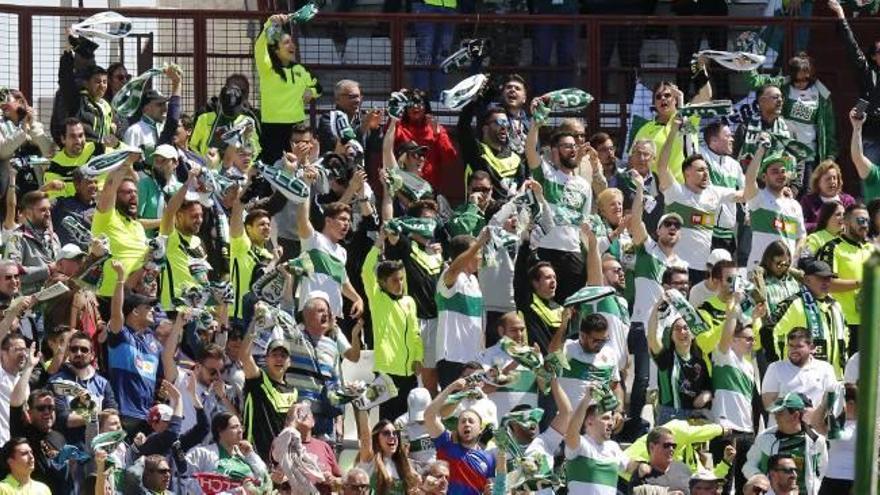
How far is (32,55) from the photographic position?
18281 millimetres

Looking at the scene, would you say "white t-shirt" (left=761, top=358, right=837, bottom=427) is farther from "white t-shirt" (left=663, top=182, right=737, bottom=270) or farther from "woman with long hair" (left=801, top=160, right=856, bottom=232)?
"woman with long hair" (left=801, top=160, right=856, bottom=232)

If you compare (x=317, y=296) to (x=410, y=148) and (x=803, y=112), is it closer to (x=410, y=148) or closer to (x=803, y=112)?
(x=410, y=148)

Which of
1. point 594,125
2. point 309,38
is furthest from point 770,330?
point 309,38

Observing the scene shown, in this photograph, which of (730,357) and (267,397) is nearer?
(267,397)

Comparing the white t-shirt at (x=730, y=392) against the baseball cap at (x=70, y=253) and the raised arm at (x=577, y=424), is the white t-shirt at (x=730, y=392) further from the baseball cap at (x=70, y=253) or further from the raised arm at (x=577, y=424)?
the baseball cap at (x=70, y=253)

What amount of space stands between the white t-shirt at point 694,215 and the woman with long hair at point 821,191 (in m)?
0.91

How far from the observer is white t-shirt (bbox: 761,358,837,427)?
43.3 feet

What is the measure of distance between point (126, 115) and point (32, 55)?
7.49 feet

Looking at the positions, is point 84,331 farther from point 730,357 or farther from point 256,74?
point 256,74

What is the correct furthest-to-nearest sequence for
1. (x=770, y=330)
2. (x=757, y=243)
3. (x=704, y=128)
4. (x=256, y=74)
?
(x=256, y=74)
(x=704, y=128)
(x=757, y=243)
(x=770, y=330)

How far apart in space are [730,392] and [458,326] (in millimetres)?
1843

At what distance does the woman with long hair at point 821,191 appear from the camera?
16312mm

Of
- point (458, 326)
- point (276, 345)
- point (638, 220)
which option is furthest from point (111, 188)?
point (638, 220)

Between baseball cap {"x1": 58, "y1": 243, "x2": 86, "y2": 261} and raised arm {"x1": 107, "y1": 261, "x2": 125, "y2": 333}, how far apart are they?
248mm
